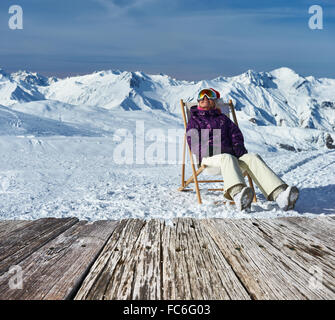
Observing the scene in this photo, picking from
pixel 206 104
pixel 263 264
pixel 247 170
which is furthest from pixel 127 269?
pixel 206 104

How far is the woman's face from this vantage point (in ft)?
16.6

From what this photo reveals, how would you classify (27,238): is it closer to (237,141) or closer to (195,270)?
(195,270)

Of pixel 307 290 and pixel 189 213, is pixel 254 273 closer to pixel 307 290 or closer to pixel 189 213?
pixel 307 290

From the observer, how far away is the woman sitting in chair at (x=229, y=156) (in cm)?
352

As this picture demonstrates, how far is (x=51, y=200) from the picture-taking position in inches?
178

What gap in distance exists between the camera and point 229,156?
3879 mm

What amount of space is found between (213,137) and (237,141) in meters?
0.35

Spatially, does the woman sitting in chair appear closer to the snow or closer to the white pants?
the white pants

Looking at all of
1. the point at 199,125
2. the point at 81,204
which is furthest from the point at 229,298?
the point at 199,125

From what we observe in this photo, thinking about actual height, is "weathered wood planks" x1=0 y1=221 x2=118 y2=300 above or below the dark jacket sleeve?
below

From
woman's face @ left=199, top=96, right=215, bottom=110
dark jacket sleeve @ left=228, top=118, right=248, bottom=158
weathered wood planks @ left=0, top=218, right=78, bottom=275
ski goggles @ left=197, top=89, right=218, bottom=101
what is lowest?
weathered wood planks @ left=0, top=218, right=78, bottom=275

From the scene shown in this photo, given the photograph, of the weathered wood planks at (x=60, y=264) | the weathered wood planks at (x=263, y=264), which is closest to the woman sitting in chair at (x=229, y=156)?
the weathered wood planks at (x=263, y=264)

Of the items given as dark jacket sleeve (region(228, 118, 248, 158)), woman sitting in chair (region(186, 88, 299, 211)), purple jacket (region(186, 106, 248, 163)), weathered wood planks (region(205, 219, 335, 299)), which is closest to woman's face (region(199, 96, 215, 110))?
woman sitting in chair (region(186, 88, 299, 211))
